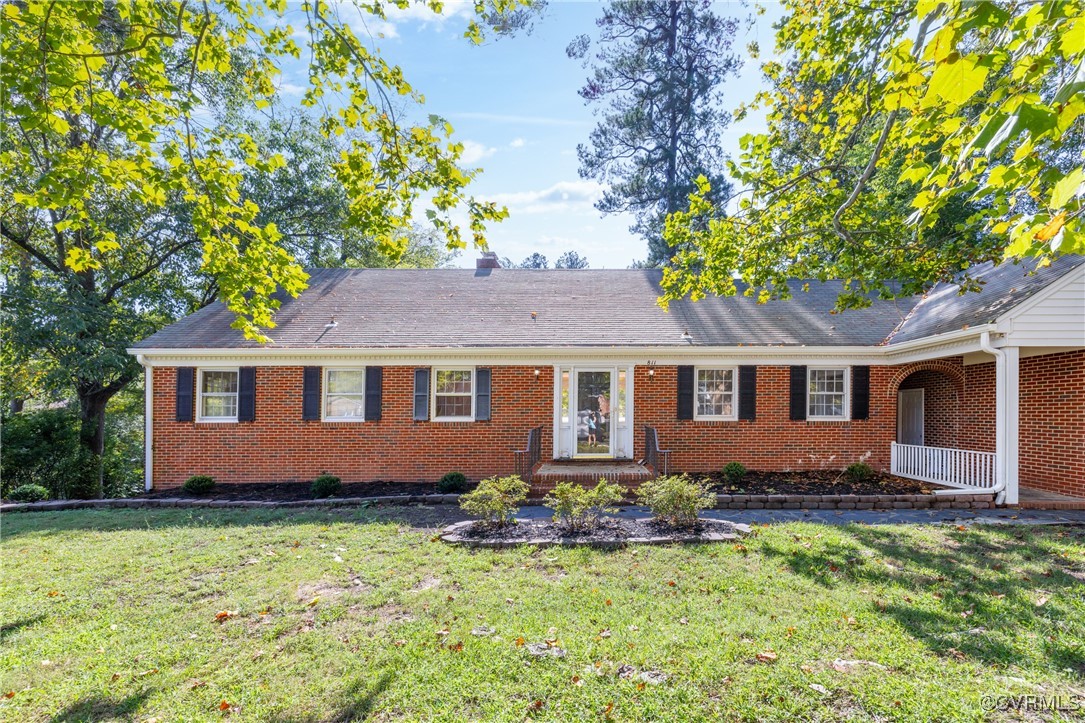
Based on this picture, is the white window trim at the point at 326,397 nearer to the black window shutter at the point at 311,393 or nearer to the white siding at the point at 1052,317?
the black window shutter at the point at 311,393

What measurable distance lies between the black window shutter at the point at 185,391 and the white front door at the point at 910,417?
1610 centimetres

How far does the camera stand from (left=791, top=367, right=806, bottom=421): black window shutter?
36.4 feet

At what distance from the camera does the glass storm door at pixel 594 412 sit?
440 inches

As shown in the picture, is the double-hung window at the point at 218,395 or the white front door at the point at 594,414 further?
the white front door at the point at 594,414

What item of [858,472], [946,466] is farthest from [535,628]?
[946,466]

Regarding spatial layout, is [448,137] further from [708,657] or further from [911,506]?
[911,506]

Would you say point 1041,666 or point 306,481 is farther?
point 306,481

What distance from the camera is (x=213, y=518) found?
26.1 ft

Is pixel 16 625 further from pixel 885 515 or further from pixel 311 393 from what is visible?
pixel 885 515

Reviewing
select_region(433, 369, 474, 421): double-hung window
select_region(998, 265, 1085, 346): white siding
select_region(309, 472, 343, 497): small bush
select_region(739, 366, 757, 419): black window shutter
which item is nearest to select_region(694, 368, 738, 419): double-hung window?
select_region(739, 366, 757, 419): black window shutter

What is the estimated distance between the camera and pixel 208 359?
1081cm

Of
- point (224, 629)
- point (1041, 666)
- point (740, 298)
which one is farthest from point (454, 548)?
point (740, 298)

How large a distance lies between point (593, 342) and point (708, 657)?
776 cm

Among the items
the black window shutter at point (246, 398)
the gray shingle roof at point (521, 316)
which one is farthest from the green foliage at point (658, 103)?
the black window shutter at point (246, 398)
